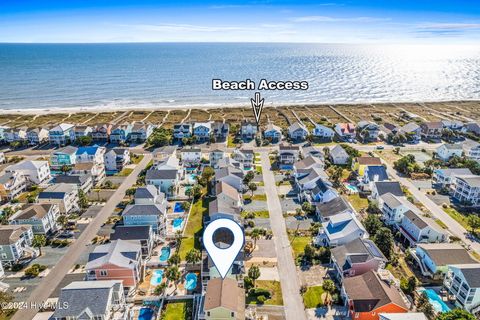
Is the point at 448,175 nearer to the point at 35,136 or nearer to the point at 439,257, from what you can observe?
the point at 439,257

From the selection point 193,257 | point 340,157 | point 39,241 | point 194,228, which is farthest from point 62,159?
point 340,157

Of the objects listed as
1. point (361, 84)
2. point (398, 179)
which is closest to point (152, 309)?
point (398, 179)

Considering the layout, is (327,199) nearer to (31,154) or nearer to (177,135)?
(177,135)

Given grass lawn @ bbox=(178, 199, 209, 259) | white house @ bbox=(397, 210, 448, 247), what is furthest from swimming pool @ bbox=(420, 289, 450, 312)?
grass lawn @ bbox=(178, 199, 209, 259)

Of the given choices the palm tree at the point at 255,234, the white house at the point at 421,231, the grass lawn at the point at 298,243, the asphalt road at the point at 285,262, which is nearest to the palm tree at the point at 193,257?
the palm tree at the point at 255,234

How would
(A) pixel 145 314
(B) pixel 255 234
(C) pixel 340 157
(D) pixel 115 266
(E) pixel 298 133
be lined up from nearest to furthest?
(A) pixel 145 314, (D) pixel 115 266, (B) pixel 255 234, (C) pixel 340 157, (E) pixel 298 133

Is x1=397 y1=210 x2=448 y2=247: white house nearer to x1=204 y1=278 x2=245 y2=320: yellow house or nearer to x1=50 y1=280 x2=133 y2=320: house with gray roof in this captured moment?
x1=204 y1=278 x2=245 y2=320: yellow house
